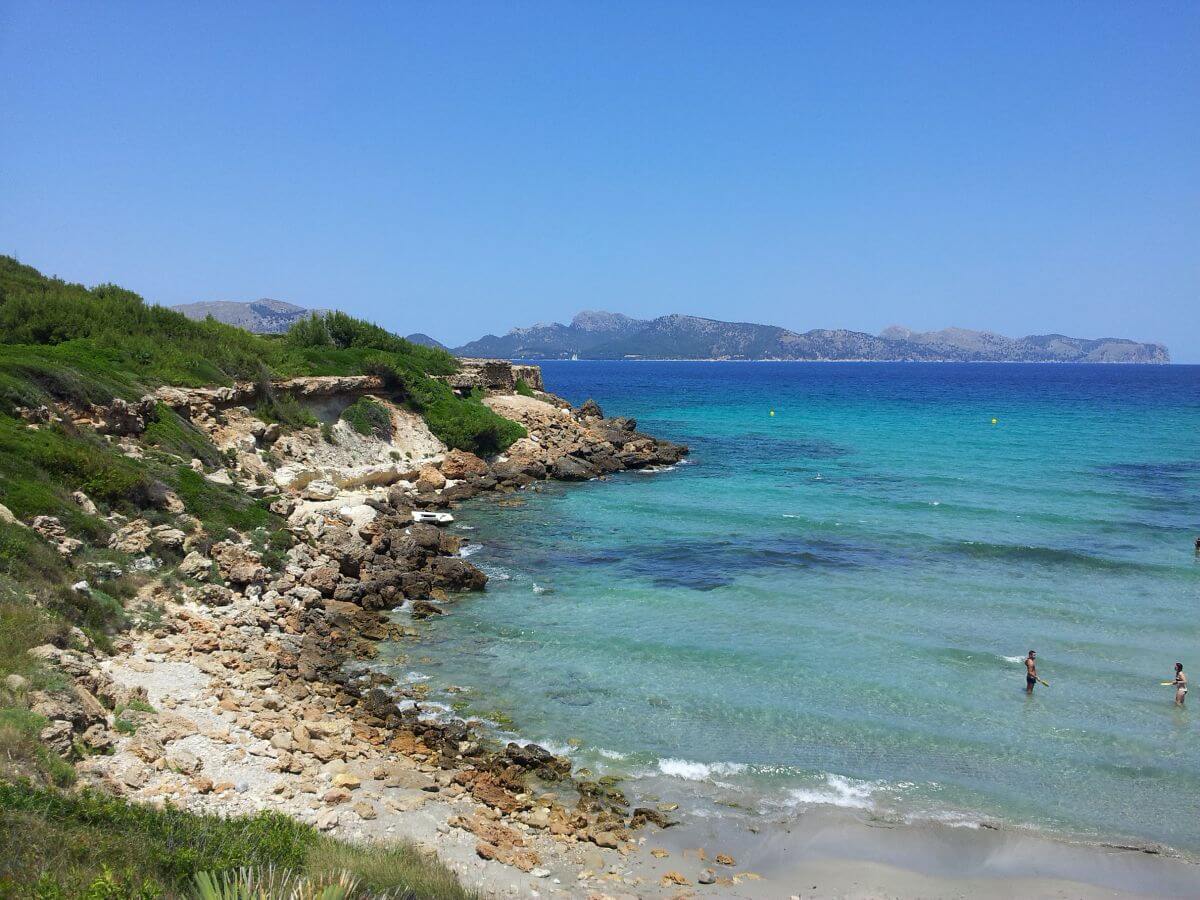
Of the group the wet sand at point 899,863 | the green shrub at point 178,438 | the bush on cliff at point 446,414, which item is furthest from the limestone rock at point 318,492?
the wet sand at point 899,863

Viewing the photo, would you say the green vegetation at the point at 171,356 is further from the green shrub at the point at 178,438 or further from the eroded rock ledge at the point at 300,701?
the eroded rock ledge at the point at 300,701

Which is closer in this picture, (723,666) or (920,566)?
(723,666)

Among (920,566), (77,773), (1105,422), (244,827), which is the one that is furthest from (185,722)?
(1105,422)

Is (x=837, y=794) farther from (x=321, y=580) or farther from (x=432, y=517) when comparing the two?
(x=432, y=517)

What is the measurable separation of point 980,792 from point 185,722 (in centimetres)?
1314

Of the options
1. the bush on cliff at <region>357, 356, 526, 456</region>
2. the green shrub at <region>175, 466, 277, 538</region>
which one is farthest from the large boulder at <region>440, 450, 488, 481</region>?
the green shrub at <region>175, 466, 277, 538</region>

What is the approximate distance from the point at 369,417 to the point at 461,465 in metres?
4.89

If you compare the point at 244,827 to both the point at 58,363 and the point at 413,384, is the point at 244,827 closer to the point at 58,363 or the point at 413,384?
the point at 58,363

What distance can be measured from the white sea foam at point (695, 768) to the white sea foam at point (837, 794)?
1092 millimetres

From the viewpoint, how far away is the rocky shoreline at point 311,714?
1148cm

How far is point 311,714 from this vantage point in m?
15.0

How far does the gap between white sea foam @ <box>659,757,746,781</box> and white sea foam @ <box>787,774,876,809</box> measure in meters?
1.09

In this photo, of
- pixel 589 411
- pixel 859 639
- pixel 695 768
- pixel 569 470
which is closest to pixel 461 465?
pixel 569 470

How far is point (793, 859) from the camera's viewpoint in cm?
1222
